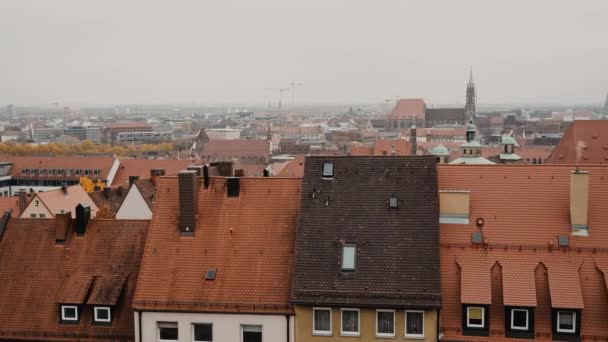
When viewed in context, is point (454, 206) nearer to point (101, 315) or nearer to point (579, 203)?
point (579, 203)

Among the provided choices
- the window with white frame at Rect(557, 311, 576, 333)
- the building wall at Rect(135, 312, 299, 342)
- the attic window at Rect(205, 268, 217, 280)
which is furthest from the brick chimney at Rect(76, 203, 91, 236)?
the window with white frame at Rect(557, 311, 576, 333)

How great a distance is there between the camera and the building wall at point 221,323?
99.2ft

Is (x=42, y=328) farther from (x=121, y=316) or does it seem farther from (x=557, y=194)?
(x=557, y=194)

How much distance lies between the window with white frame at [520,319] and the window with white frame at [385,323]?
4.76 metres

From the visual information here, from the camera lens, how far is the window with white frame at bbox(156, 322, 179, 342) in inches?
1223

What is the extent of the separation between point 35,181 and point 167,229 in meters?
108

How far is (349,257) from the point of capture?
3030cm

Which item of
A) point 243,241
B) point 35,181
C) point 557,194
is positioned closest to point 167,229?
point 243,241

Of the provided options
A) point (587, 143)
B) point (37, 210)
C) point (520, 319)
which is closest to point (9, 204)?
point (37, 210)

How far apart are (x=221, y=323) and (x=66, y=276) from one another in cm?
835

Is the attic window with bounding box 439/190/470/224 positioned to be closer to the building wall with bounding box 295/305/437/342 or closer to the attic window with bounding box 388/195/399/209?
the attic window with bounding box 388/195/399/209

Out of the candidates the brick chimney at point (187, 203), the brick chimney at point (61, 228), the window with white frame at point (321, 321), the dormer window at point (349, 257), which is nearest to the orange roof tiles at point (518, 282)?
the dormer window at point (349, 257)

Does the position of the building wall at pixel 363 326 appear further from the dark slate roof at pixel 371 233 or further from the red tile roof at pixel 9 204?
the red tile roof at pixel 9 204

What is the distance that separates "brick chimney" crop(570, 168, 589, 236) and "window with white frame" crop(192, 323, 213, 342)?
626 inches
